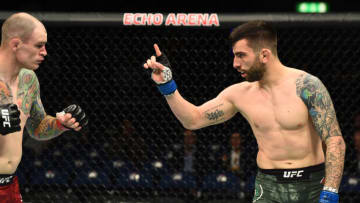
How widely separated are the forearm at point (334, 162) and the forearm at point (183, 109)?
656 mm

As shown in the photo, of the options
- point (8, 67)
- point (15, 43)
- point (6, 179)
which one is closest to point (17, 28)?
point (15, 43)

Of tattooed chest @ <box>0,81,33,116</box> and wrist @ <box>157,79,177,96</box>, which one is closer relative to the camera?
tattooed chest @ <box>0,81,33,116</box>

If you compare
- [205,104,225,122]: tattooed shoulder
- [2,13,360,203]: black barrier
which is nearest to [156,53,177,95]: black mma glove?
[205,104,225,122]: tattooed shoulder

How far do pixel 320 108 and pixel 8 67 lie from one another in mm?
1388

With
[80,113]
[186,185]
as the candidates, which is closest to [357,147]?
[186,185]

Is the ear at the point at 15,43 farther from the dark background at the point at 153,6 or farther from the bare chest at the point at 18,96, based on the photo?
the dark background at the point at 153,6

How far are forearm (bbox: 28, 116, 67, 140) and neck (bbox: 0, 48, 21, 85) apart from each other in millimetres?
268

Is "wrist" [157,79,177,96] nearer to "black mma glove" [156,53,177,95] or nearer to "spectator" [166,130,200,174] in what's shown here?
"black mma glove" [156,53,177,95]

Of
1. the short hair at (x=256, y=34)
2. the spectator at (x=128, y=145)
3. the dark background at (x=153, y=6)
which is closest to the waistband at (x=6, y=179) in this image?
the short hair at (x=256, y=34)

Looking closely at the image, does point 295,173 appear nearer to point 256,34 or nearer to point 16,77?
point 256,34

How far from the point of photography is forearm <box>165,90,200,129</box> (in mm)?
2381

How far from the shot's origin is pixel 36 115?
2.45m

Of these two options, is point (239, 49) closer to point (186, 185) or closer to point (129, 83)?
point (186, 185)

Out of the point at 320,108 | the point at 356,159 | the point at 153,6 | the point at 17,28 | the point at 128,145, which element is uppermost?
the point at 153,6
